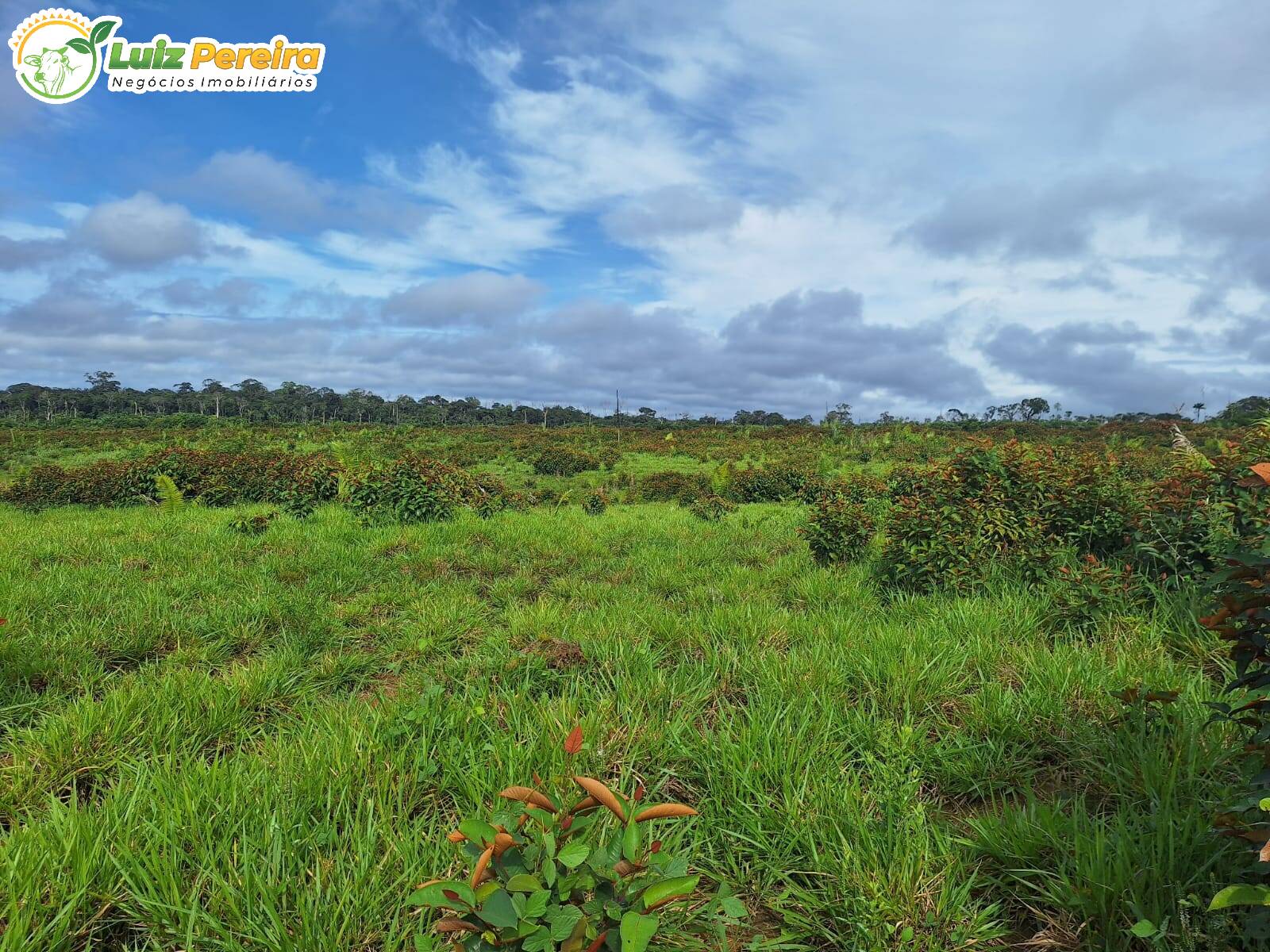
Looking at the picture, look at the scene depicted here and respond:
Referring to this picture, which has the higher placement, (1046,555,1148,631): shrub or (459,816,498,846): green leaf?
(1046,555,1148,631): shrub

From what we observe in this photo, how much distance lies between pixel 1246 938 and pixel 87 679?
534 cm

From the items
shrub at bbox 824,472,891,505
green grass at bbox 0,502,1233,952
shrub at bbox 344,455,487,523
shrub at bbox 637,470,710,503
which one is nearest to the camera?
green grass at bbox 0,502,1233,952

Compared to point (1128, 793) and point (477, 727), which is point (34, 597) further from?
point (1128, 793)

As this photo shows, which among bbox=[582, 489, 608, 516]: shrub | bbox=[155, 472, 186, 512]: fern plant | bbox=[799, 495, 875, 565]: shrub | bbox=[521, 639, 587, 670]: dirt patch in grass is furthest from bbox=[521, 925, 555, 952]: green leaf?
bbox=[155, 472, 186, 512]: fern plant

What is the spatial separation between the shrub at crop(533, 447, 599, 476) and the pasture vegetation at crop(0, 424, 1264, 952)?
1544cm

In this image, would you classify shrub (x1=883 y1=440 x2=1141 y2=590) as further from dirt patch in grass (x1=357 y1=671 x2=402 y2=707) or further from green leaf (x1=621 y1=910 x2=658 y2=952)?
green leaf (x1=621 y1=910 x2=658 y2=952)

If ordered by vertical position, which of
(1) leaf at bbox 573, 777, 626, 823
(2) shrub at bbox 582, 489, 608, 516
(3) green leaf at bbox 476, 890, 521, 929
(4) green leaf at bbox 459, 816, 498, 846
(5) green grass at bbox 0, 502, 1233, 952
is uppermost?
(1) leaf at bbox 573, 777, 626, 823

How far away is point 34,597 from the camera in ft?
16.5

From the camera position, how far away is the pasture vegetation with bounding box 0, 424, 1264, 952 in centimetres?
195

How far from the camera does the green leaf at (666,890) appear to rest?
1.43m

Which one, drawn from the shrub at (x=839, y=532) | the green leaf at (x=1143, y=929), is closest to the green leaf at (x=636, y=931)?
the green leaf at (x=1143, y=929)

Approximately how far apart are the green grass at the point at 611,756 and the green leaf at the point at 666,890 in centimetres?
73

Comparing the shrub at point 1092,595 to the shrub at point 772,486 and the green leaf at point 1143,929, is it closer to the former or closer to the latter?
the green leaf at point 1143,929

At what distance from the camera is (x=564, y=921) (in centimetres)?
136
